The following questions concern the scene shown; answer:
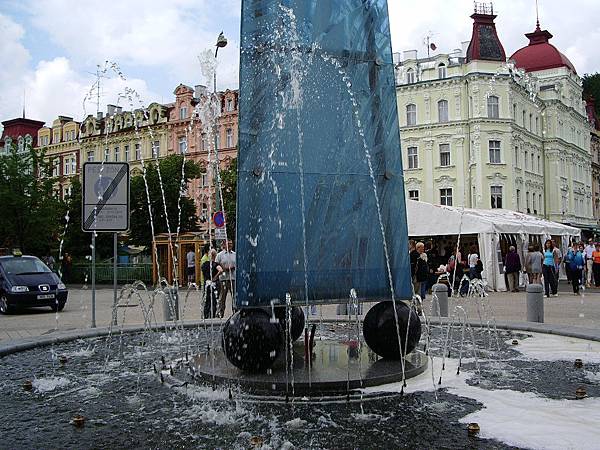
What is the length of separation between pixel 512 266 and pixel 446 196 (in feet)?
83.9

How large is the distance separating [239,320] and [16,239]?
30.4m

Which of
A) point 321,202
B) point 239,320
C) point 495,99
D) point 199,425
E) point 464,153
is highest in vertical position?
point 495,99

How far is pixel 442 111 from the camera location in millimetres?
47875

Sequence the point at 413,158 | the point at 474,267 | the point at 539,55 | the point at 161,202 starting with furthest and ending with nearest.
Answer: the point at 539,55 < the point at 413,158 < the point at 161,202 < the point at 474,267

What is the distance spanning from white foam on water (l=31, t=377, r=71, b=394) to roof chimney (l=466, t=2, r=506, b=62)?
46.2 meters

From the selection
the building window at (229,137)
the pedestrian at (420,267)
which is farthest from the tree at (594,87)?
the pedestrian at (420,267)

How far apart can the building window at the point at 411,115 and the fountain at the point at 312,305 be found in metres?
42.4

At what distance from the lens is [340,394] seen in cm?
565

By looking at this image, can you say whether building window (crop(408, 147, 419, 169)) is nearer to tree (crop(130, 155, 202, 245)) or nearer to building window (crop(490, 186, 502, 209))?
building window (crop(490, 186, 502, 209))

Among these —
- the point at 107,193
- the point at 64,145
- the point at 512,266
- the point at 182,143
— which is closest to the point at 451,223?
the point at 512,266

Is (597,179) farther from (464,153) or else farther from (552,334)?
(552,334)

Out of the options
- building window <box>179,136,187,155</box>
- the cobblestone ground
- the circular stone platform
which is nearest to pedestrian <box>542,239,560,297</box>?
the cobblestone ground

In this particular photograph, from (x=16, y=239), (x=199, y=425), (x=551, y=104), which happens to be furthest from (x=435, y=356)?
(x=551, y=104)

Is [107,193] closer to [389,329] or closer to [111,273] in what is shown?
[389,329]
